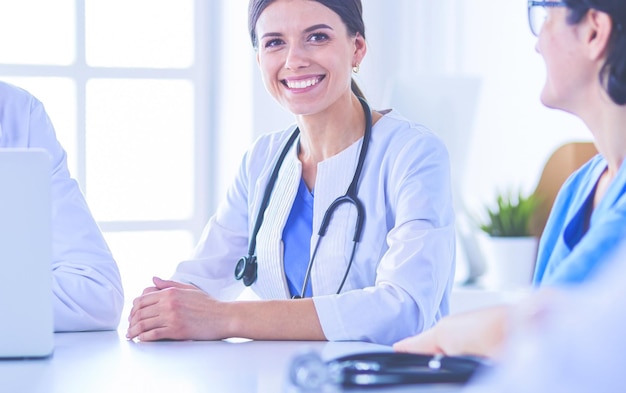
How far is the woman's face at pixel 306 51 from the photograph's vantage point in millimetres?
2027

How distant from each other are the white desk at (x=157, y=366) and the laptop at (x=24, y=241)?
0.08 meters

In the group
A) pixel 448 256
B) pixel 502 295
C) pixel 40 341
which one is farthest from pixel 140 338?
pixel 502 295

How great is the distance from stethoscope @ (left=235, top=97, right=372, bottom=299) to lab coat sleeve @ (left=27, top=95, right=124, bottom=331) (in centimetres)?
31

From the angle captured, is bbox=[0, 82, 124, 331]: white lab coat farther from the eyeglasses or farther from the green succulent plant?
the green succulent plant

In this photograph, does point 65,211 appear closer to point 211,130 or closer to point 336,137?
point 336,137

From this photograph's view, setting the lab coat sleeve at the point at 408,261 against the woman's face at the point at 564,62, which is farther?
the lab coat sleeve at the point at 408,261

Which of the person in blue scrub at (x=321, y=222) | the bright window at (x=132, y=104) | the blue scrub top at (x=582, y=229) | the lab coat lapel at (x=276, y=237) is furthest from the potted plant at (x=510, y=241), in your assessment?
the blue scrub top at (x=582, y=229)

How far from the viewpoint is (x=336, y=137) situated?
2.07m

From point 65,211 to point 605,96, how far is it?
3.49 ft

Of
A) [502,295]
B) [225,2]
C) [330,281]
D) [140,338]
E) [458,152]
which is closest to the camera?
[140,338]

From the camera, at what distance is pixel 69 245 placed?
5.92ft

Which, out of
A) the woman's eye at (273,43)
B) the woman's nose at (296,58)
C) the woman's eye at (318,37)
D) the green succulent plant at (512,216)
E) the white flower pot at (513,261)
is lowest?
the white flower pot at (513,261)

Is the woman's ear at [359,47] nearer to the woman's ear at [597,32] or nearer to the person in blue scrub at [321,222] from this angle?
the person in blue scrub at [321,222]

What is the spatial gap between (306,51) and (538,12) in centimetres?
86
